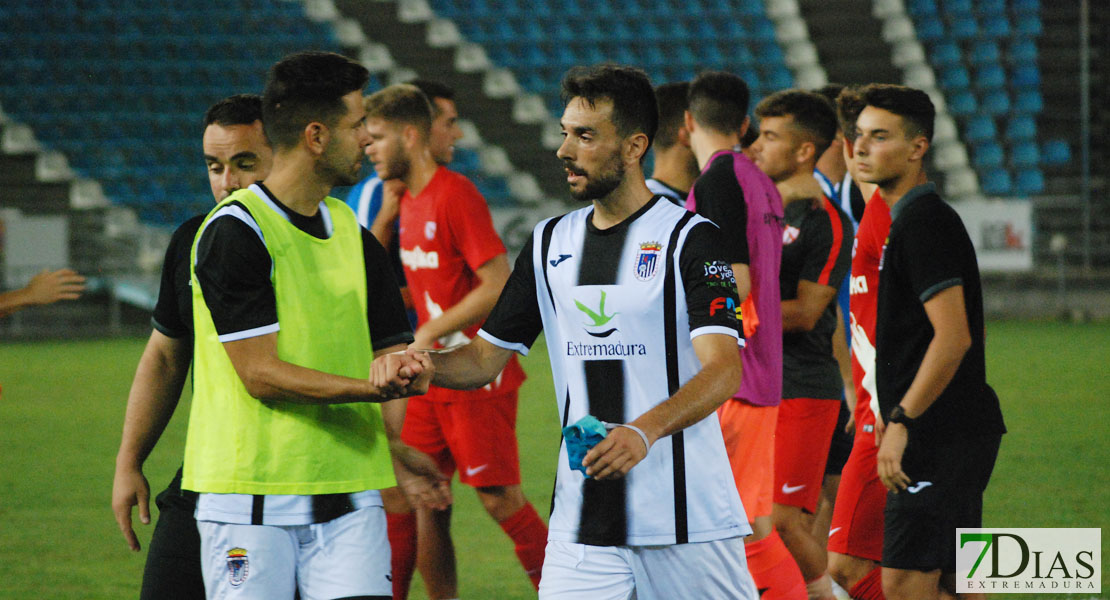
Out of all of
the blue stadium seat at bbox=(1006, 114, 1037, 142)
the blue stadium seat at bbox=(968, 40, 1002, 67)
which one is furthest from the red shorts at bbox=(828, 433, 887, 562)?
the blue stadium seat at bbox=(968, 40, 1002, 67)

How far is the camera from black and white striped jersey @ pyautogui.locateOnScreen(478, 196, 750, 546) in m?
2.61

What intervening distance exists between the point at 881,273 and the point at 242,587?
194 centimetres

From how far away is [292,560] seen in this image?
2582mm

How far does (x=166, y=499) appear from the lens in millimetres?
3027

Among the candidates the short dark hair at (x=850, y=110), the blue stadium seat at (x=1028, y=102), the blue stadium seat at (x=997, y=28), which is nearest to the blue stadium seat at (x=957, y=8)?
the blue stadium seat at (x=997, y=28)

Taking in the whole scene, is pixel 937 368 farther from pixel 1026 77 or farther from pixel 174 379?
pixel 1026 77

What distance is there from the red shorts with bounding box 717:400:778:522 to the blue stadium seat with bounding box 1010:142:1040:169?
17861 mm

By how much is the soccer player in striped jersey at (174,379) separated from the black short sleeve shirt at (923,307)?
1.76 m

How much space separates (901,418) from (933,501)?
245 mm

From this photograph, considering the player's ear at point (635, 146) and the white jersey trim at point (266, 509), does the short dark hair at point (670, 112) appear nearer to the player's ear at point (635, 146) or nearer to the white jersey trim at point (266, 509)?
the player's ear at point (635, 146)

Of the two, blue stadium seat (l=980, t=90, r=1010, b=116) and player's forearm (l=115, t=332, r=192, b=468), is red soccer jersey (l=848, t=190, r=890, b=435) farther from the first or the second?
blue stadium seat (l=980, t=90, r=1010, b=116)

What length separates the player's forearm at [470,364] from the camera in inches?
108

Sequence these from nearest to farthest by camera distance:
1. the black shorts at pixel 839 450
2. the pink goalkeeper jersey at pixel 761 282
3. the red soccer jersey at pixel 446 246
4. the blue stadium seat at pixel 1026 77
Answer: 1. the pink goalkeeper jersey at pixel 761 282
2. the red soccer jersey at pixel 446 246
3. the black shorts at pixel 839 450
4. the blue stadium seat at pixel 1026 77

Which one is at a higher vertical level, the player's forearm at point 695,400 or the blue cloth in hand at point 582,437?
the player's forearm at point 695,400
